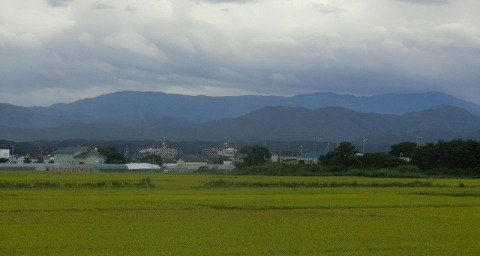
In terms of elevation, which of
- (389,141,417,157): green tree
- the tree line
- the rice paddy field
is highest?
(389,141,417,157): green tree

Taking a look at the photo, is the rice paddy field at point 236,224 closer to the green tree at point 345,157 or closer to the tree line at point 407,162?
the tree line at point 407,162

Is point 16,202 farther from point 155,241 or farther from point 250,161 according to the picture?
point 250,161

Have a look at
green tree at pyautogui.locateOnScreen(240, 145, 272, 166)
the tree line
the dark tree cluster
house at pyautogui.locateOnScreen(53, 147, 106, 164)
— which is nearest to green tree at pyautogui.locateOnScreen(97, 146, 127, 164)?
house at pyautogui.locateOnScreen(53, 147, 106, 164)

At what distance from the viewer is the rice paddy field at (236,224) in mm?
17188

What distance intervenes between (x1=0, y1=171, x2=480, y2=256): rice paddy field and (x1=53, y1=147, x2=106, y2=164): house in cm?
7033

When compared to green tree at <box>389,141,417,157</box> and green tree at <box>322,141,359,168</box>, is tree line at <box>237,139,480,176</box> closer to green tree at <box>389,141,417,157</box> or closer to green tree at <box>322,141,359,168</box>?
green tree at <box>322,141,359,168</box>

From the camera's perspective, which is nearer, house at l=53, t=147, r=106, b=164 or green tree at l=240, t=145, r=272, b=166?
green tree at l=240, t=145, r=272, b=166

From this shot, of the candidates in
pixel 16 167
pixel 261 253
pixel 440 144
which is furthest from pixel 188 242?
pixel 16 167

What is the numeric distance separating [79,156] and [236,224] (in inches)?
3637

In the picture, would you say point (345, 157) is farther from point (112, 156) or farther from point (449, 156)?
point (112, 156)

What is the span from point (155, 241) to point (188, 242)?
34.3 inches

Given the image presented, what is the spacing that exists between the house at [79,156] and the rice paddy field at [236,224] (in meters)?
70.3

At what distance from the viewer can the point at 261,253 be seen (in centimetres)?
1639

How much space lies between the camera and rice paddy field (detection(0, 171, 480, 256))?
17188 millimetres
